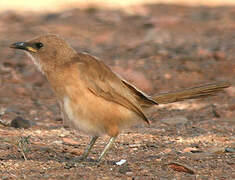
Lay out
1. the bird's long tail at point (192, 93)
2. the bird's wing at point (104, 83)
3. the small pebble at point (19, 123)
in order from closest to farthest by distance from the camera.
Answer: the bird's wing at point (104, 83) → the bird's long tail at point (192, 93) → the small pebble at point (19, 123)

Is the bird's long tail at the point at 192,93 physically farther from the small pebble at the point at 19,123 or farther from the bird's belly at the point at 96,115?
the small pebble at the point at 19,123

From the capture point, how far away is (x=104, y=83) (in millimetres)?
5422

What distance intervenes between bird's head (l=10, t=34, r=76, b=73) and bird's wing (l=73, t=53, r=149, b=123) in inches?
5.1

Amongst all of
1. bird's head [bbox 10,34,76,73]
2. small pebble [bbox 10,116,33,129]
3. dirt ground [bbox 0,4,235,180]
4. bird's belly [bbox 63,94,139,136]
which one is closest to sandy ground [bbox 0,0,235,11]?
dirt ground [bbox 0,4,235,180]

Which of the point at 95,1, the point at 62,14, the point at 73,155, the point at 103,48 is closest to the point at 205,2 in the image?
the point at 95,1

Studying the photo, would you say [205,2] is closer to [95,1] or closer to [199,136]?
[95,1]

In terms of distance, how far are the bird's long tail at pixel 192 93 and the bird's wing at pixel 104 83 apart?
533 mm

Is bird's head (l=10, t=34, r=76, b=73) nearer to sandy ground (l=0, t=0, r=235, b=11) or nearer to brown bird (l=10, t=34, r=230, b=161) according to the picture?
brown bird (l=10, t=34, r=230, b=161)

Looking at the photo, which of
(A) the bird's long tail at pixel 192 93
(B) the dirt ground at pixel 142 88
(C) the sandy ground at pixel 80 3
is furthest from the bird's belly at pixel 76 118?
(C) the sandy ground at pixel 80 3

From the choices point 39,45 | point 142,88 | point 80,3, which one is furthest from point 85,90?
point 80,3

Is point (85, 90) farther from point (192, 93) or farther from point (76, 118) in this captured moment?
point (192, 93)

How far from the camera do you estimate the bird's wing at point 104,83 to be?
5.31 m

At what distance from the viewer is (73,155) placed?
591 cm

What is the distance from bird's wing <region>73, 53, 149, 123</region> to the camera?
209 inches
